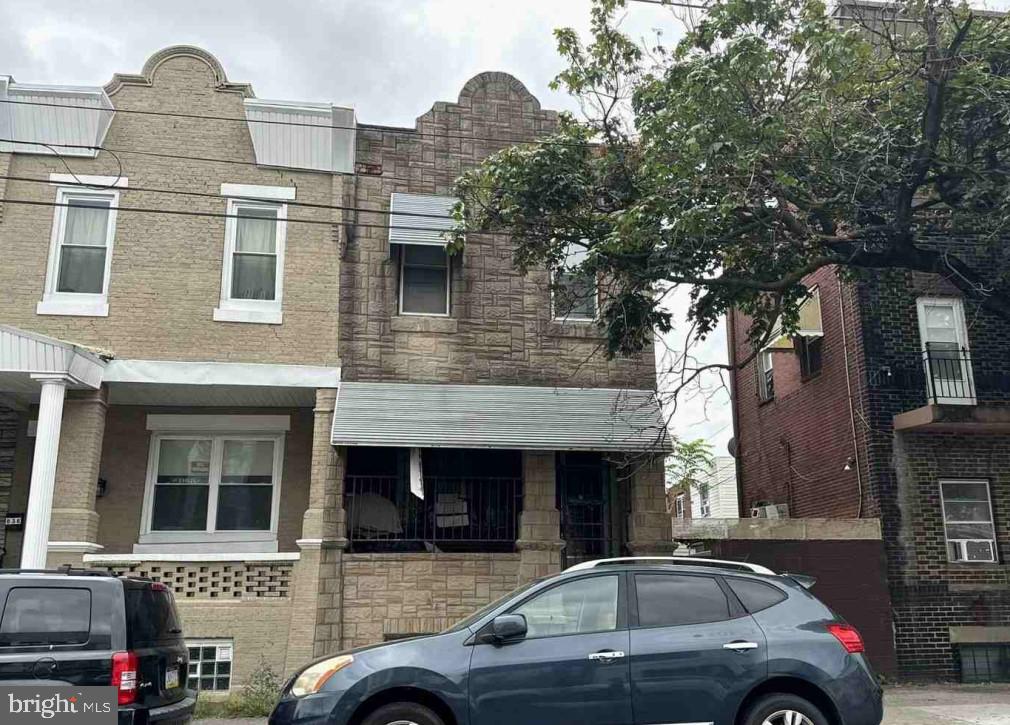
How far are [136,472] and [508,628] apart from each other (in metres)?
8.46

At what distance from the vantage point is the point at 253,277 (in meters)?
12.4

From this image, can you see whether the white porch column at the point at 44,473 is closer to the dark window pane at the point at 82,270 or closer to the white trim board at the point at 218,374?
the white trim board at the point at 218,374

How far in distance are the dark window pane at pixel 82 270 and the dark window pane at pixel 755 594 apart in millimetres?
9486

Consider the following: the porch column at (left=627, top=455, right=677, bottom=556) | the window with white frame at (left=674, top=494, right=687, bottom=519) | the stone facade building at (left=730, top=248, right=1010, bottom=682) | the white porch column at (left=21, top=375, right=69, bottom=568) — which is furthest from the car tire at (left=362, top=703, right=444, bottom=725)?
the window with white frame at (left=674, top=494, right=687, bottom=519)

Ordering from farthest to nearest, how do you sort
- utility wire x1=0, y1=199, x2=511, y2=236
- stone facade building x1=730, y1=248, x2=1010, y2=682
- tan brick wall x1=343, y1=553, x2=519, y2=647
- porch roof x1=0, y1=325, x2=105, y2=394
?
1. stone facade building x1=730, y1=248, x2=1010, y2=682
2. utility wire x1=0, y1=199, x2=511, y2=236
3. tan brick wall x1=343, y1=553, x2=519, y2=647
4. porch roof x1=0, y1=325, x2=105, y2=394

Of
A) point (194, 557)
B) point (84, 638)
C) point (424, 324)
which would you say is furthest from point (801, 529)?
point (84, 638)

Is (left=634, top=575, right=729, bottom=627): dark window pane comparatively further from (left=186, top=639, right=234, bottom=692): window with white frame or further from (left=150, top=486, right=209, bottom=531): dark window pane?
(left=150, top=486, right=209, bottom=531): dark window pane

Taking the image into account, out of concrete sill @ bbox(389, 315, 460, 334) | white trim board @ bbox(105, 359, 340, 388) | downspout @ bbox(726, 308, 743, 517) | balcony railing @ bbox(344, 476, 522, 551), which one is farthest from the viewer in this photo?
downspout @ bbox(726, 308, 743, 517)

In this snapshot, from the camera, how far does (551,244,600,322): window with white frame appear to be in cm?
1241

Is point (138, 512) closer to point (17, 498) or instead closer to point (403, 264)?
point (17, 498)

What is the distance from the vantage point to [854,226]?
35.9 ft

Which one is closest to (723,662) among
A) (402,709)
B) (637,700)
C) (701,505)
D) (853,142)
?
(637,700)

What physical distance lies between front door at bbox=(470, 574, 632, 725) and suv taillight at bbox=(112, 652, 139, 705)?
2.37 m

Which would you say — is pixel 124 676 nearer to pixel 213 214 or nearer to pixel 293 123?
pixel 213 214
